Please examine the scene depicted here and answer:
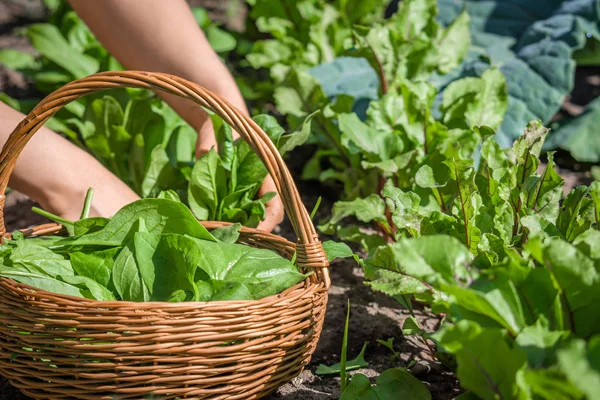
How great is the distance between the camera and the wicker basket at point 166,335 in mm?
950

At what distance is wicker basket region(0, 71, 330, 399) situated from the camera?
950mm

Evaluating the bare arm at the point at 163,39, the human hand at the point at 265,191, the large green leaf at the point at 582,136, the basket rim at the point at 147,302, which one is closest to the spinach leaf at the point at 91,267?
the basket rim at the point at 147,302

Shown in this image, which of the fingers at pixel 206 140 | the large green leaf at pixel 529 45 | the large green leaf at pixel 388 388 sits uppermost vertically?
the fingers at pixel 206 140

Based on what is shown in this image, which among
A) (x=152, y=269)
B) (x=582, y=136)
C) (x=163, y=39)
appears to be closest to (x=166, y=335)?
(x=152, y=269)

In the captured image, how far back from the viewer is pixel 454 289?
81 cm

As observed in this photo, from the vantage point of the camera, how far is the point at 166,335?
0.94 metres

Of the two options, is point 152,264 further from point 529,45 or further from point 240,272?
point 529,45

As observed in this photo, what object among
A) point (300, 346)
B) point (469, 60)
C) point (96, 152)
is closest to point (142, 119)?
point (96, 152)

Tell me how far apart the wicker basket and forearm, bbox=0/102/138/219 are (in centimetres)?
29

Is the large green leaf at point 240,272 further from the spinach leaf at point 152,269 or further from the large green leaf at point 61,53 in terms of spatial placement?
the large green leaf at point 61,53

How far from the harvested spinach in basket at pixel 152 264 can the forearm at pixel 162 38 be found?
0.56 metres

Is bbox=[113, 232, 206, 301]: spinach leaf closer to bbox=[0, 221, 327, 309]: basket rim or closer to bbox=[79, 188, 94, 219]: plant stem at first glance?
bbox=[0, 221, 327, 309]: basket rim

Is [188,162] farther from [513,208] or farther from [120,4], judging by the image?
[513,208]

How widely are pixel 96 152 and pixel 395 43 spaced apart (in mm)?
983
